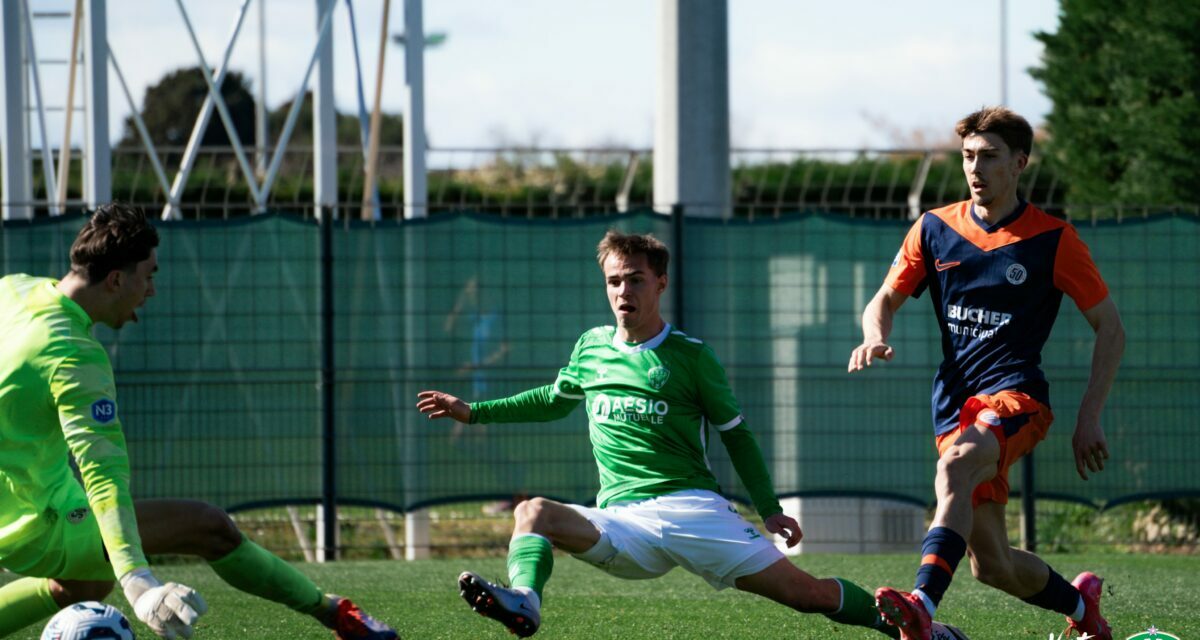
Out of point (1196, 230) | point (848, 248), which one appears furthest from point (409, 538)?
point (1196, 230)

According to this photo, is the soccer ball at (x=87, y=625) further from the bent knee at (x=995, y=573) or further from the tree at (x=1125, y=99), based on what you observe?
the tree at (x=1125, y=99)

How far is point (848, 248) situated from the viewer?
11492 millimetres

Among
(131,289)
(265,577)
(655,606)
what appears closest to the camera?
(131,289)

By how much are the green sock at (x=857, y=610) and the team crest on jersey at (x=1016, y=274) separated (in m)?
1.30

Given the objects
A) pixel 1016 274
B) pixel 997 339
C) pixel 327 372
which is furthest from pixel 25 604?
pixel 327 372

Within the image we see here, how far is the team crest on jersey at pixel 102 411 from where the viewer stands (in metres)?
4.47

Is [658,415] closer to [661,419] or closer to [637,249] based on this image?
[661,419]

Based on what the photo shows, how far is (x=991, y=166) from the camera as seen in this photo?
5930 mm

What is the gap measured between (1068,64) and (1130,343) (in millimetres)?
7996

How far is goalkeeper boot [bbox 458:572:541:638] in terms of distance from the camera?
482 centimetres

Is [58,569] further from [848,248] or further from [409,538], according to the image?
[848,248]

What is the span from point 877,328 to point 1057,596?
129cm

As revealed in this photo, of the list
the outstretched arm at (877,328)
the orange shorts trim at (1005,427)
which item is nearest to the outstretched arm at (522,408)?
the outstretched arm at (877,328)

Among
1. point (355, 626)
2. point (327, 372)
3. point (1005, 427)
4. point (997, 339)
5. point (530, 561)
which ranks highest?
point (997, 339)
